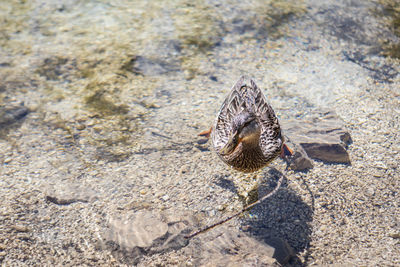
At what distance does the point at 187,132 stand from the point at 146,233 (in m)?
1.47

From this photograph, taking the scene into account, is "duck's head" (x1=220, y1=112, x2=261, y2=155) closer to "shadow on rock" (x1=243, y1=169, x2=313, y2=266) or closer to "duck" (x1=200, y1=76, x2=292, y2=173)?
"duck" (x1=200, y1=76, x2=292, y2=173)

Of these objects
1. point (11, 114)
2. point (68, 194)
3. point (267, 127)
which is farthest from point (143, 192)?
point (11, 114)

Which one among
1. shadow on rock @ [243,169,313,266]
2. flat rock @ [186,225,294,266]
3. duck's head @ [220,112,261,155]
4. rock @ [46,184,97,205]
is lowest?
shadow on rock @ [243,169,313,266]

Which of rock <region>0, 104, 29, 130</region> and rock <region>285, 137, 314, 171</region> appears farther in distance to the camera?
rock <region>0, 104, 29, 130</region>

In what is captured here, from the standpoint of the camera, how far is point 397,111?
4.56m

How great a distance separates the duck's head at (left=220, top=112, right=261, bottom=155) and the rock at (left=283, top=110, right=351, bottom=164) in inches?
31.3

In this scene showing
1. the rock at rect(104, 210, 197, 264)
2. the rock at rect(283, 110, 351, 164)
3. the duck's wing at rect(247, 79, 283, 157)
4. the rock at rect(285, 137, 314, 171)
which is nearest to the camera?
the rock at rect(104, 210, 197, 264)

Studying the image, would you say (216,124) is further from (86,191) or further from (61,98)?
(61,98)

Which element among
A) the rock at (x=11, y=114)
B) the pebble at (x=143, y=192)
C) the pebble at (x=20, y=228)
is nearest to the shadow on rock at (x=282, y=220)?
the pebble at (x=143, y=192)

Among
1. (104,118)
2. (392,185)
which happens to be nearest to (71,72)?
(104,118)

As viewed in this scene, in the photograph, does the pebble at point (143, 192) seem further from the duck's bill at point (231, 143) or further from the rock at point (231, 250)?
the duck's bill at point (231, 143)

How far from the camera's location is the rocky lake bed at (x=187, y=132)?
305 cm

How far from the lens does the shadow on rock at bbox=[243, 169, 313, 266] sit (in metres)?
3.06

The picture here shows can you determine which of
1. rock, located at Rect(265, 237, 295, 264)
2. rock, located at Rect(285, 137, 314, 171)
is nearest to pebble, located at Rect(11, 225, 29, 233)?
rock, located at Rect(265, 237, 295, 264)
